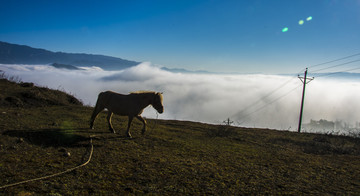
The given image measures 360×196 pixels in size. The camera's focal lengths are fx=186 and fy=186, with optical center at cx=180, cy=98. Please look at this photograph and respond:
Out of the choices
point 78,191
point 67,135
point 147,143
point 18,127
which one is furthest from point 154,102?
point 78,191

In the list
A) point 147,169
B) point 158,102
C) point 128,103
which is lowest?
point 147,169

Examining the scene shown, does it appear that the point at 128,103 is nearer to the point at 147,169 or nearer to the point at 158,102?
the point at 158,102

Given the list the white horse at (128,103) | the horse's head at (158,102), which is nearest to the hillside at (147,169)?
the white horse at (128,103)

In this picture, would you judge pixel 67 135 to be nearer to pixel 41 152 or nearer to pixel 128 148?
pixel 41 152

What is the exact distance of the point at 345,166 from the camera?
5.66 m

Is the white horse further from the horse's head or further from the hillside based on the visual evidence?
the hillside

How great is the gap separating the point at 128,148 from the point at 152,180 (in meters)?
2.09

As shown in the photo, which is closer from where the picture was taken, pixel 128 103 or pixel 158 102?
pixel 128 103

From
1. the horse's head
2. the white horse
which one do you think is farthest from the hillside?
the horse's head

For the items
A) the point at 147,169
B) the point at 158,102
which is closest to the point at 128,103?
the point at 158,102

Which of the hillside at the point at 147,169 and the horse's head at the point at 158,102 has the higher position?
the horse's head at the point at 158,102

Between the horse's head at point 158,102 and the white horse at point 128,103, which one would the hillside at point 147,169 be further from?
the horse's head at point 158,102

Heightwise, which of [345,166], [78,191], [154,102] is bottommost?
[78,191]

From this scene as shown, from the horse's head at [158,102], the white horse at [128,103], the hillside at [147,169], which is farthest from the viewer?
the horse's head at [158,102]
